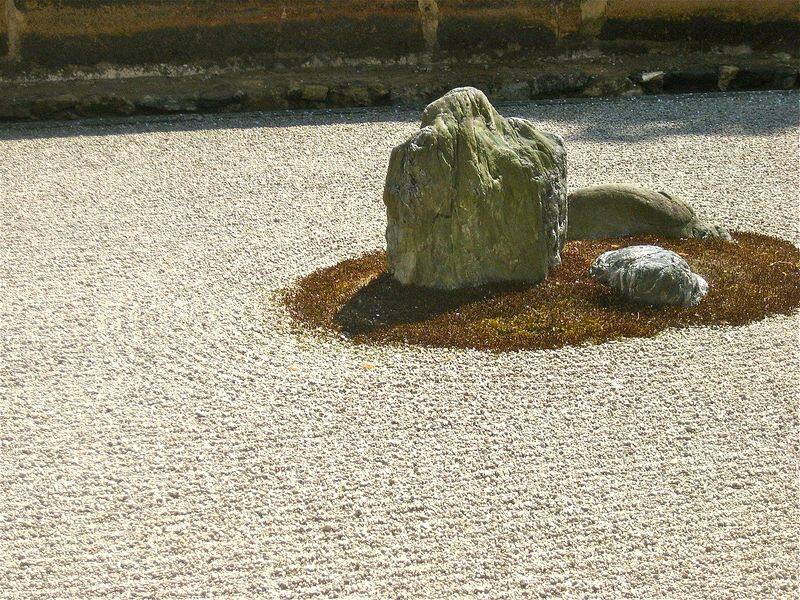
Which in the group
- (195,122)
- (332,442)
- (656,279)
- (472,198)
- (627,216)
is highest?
(472,198)

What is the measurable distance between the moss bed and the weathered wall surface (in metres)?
4.96

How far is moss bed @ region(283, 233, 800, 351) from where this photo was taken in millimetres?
5199

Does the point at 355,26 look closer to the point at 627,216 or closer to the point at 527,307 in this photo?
the point at 627,216

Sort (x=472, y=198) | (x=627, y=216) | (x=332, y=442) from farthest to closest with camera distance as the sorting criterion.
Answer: (x=627, y=216) → (x=472, y=198) → (x=332, y=442)

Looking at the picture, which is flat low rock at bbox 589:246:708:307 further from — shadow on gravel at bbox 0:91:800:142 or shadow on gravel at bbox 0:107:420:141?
shadow on gravel at bbox 0:107:420:141

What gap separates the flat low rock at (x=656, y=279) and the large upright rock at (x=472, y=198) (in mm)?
442

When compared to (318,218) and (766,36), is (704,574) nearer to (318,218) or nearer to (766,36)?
(318,218)

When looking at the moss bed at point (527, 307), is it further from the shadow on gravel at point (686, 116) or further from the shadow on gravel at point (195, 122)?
the shadow on gravel at point (195, 122)

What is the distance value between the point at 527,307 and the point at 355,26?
581 cm

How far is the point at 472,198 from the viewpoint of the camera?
17.6 ft

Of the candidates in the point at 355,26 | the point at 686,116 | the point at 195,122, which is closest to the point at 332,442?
the point at 195,122

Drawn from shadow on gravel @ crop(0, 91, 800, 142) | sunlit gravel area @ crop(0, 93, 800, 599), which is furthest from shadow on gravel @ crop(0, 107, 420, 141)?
sunlit gravel area @ crop(0, 93, 800, 599)

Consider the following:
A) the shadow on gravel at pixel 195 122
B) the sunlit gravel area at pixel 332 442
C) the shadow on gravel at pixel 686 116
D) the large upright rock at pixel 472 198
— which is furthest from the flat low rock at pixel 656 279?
the shadow on gravel at pixel 195 122

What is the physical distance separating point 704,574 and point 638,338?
1.85 m
